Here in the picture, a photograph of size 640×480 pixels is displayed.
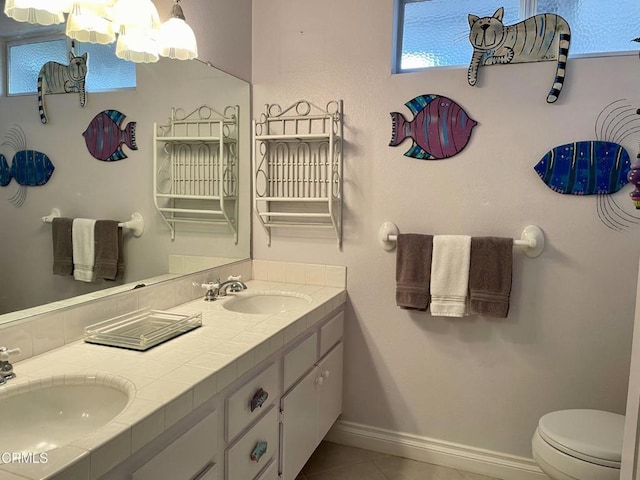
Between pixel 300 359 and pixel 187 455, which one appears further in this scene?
pixel 300 359

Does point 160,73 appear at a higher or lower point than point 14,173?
higher

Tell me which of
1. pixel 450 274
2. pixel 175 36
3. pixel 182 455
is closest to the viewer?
pixel 182 455

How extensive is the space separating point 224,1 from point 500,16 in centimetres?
130

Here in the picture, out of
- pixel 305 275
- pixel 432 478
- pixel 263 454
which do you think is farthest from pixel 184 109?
pixel 432 478

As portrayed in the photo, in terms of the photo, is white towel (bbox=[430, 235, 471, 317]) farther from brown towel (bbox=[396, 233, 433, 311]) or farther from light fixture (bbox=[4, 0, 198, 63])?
light fixture (bbox=[4, 0, 198, 63])

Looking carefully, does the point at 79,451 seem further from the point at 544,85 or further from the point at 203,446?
the point at 544,85

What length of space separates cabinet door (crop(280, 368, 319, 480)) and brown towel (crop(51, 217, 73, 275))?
35.3 inches

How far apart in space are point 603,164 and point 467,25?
88 centimetres

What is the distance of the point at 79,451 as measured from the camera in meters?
0.89

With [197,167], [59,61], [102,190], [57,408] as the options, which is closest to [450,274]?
[197,167]

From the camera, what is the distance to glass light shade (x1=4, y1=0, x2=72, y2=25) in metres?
1.35

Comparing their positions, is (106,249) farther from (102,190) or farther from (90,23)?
(90,23)

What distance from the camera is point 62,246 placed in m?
1.57

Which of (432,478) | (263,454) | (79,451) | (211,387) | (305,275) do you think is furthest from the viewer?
(305,275)
